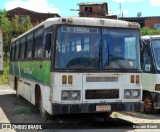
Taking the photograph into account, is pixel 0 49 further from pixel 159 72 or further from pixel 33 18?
pixel 33 18

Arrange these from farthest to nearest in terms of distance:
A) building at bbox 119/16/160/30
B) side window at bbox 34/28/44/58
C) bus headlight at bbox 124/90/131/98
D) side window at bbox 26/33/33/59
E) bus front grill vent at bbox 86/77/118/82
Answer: building at bbox 119/16/160/30
side window at bbox 26/33/33/59
side window at bbox 34/28/44/58
bus headlight at bbox 124/90/131/98
bus front grill vent at bbox 86/77/118/82

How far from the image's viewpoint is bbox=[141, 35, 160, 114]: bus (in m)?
13.2

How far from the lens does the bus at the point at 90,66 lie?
33.1 feet

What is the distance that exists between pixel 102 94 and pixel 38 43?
308 centimetres

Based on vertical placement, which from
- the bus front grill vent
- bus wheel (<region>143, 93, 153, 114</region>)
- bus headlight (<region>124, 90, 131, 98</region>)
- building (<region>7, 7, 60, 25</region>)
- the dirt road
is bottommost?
the dirt road

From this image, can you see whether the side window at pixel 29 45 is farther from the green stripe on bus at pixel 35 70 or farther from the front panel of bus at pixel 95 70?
the front panel of bus at pixel 95 70

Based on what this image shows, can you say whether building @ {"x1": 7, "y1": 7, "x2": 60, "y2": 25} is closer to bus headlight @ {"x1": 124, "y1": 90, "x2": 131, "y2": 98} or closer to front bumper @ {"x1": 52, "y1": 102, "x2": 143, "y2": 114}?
bus headlight @ {"x1": 124, "y1": 90, "x2": 131, "y2": 98}

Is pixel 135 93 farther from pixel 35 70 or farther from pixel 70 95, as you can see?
pixel 35 70

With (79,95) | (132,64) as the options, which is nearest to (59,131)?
(79,95)

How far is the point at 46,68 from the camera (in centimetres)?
1084

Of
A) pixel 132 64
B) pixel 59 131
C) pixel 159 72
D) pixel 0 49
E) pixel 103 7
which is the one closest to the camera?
pixel 59 131

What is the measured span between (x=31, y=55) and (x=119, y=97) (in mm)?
4144

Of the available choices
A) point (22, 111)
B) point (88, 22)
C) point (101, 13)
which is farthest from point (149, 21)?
point (88, 22)

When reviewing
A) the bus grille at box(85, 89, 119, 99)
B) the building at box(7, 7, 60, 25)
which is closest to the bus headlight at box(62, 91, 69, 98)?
the bus grille at box(85, 89, 119, 99)
